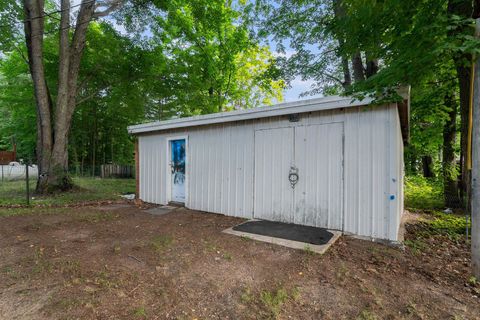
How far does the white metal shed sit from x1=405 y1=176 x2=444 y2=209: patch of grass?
2670 mm

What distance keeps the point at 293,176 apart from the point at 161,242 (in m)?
2.55

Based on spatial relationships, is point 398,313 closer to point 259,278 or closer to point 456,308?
point 456,308

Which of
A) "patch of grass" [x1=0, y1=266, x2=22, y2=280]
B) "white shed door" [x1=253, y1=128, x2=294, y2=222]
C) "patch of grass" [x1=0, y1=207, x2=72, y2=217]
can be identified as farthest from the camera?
"patch of grass" [x1=0, y1=207, x2=72, y2=217]

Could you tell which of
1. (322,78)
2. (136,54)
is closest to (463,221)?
(322,78)

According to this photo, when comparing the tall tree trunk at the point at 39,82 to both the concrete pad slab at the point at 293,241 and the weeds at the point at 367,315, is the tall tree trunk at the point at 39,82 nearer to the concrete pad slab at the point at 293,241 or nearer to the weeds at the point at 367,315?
the concrete pad slab at the point at 293,241

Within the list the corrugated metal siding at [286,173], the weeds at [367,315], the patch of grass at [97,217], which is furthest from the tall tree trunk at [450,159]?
the patch of grass at [97,217]

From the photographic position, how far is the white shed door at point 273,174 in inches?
179

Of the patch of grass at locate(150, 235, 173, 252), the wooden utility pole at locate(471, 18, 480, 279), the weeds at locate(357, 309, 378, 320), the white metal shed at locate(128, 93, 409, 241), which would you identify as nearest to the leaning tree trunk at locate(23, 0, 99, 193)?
the white metal shed at locate(128, 93, 409, 241)

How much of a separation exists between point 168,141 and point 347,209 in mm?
4697

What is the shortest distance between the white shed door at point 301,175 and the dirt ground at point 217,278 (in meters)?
0.76

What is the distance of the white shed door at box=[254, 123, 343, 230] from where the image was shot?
161 inches

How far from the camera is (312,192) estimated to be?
429cm

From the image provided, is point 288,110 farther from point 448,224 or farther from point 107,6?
point 107,6

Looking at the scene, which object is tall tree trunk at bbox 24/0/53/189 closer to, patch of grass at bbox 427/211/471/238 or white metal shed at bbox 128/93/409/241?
white metal shed at bbox 128/93/409/241
